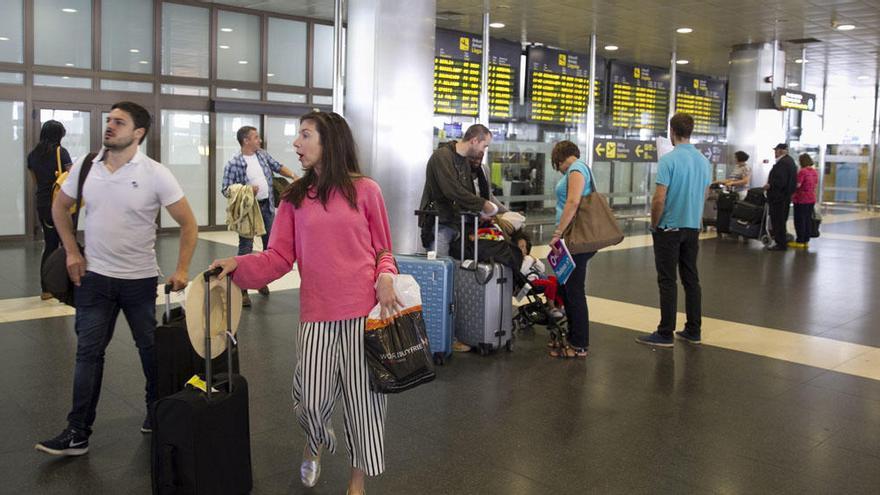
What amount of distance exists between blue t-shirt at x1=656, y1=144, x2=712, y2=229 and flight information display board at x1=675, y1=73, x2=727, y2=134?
12.6 metres

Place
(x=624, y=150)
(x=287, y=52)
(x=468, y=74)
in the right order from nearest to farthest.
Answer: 1. (x=468, y=74)
2. (x=287, y=52)
3. (x=624, y=150)

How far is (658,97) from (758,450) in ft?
48.6

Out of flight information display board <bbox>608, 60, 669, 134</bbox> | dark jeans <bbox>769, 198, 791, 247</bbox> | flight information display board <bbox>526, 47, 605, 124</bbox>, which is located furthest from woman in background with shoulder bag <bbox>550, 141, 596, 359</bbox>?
flight information display board <bbox>608, 60, 669, 134</bbox>

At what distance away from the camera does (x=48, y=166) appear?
730 cm

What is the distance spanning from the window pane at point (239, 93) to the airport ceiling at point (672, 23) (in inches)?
58.6

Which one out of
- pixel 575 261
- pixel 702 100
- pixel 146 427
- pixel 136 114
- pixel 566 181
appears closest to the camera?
pixel 136 114

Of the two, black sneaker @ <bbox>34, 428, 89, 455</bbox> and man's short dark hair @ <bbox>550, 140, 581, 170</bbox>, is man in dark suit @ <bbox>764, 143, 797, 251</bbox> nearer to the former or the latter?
man's short dark hair @ <bbox>550, 140, 581, 170</bbox>

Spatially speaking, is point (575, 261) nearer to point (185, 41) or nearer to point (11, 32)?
point (11, 32)

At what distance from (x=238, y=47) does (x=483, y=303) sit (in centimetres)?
1035

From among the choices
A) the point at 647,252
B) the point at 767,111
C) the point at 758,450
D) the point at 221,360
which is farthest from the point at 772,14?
the point at 221,360

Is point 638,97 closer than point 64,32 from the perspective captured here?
No

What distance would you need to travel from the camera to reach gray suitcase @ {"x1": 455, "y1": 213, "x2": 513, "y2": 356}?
562cm

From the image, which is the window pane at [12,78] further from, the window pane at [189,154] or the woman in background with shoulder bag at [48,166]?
the woman in background with shoulder bag at [48,166]

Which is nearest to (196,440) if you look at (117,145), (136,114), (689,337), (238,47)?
(117,145)
